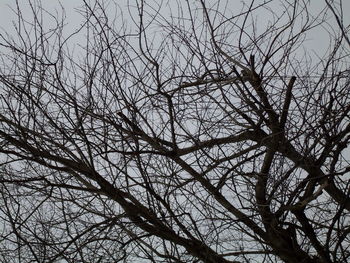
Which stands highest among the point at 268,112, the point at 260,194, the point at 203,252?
the point at 268,112

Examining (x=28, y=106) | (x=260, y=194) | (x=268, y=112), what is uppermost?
(x=28, y=106)

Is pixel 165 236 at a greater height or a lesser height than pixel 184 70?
lesser

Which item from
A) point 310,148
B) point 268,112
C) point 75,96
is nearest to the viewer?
point 310,148

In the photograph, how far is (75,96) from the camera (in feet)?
9.79

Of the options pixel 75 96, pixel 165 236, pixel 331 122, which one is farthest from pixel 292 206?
pixel 75 96

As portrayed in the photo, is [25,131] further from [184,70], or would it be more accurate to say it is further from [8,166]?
[184,70]

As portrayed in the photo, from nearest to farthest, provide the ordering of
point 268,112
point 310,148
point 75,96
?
point 310,148
point 268,112
point 75,96

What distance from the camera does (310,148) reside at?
2.60 meters

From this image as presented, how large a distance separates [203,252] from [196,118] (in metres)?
0.93

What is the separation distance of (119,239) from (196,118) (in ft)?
3.36

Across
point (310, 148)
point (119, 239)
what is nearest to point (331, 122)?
point (310, 148)

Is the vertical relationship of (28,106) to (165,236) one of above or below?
above

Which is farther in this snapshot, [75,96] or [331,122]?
[75,96]

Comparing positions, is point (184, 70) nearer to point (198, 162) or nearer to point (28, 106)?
point (198, 162)
